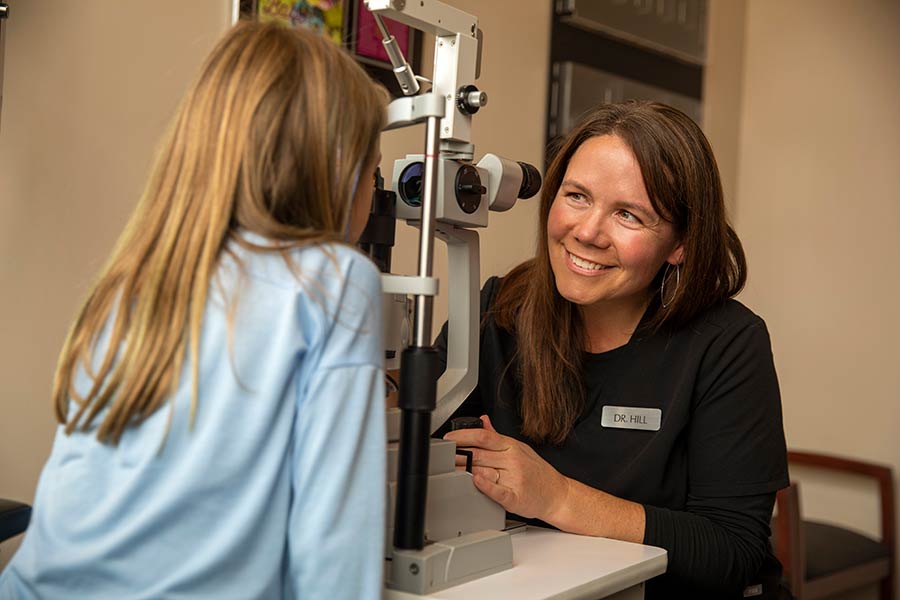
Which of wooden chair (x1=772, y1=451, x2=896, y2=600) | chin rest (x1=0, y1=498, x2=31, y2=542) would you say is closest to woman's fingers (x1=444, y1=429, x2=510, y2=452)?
chin rest (x1=0, y1=498, x2=31, y2=542)

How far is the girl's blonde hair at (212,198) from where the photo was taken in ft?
3.10

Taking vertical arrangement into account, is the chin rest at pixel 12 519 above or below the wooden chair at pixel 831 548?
above

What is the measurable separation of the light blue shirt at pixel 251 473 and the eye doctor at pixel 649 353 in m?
0.62

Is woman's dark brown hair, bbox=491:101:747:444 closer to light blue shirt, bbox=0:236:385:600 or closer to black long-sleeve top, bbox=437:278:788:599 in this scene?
black long-sleeve top, bbox=437:278:788:599

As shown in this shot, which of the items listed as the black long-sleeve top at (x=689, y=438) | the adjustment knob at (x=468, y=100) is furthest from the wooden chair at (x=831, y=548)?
the adjustment knob at (x=468, y=100)

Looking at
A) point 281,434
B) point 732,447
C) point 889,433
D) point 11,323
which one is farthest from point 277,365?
point 889,433

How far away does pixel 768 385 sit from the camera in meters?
1.59

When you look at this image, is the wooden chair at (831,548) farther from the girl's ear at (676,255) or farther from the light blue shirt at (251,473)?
the light blue shirt at (251,473)

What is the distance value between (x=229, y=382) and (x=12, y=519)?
2.06 feet

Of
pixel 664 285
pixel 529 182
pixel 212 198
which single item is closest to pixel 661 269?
pixel 664 285

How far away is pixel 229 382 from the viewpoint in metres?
0.93

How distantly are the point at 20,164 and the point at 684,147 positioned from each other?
1.19 meters

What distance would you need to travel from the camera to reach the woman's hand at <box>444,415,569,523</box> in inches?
53.4

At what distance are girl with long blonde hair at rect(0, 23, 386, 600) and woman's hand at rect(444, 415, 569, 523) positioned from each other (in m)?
0.39
